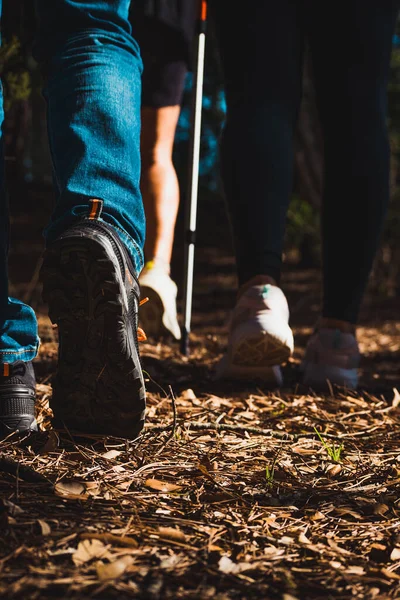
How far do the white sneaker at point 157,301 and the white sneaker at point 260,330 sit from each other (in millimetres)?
505

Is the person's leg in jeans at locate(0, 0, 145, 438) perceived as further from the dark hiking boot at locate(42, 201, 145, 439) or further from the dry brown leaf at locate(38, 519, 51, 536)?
the dry brown leaf at locate(38, 519, 51, 536)

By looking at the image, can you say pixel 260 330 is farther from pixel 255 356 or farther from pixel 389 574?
pixel 389 574

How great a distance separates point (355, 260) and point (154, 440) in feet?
3.54

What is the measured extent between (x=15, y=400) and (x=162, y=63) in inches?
61.0

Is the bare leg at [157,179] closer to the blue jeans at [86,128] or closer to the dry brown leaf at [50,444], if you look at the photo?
the blue jeans at [86,128]

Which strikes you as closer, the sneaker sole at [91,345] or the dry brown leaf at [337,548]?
the dry brown leaf at [337,548]

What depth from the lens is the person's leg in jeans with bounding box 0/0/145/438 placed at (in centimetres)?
125

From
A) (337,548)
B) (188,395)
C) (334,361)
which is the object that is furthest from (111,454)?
(334,361)

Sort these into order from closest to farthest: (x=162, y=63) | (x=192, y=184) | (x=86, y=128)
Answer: (x=86, y=128) → (x=162, y=63) → (x=192, y=184)

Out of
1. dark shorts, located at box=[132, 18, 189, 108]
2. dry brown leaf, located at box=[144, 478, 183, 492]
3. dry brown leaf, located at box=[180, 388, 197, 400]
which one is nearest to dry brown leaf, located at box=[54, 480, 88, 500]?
dry brown leaf, located at box=[144, 478, 183, 492]

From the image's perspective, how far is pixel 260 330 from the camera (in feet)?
6.11

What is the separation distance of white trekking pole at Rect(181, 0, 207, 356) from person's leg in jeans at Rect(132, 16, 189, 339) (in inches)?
4.6

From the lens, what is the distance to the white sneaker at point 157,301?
246cm

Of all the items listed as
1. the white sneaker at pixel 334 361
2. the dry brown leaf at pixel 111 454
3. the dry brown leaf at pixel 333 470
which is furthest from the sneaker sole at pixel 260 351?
the dry brown leaf at pixel 111 454
